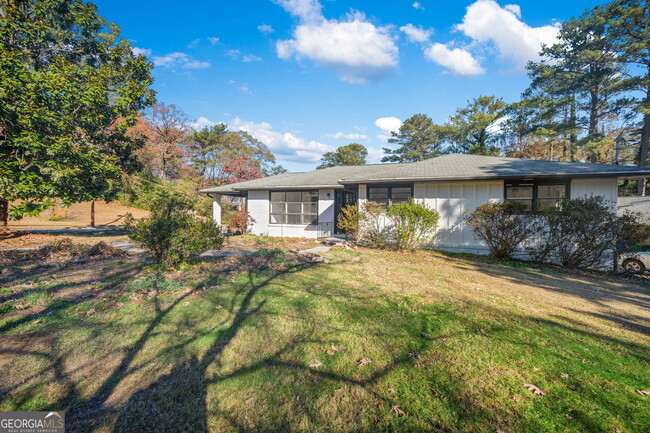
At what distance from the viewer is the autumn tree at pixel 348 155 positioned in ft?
126

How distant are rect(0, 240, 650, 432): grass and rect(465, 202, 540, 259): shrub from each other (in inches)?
115

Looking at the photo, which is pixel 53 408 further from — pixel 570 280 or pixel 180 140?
pixel 180 140

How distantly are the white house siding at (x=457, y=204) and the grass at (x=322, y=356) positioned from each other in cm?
442

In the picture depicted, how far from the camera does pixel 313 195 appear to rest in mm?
13617

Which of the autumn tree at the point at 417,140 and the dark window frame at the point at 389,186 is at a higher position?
the autumn tree at the point at 417,140

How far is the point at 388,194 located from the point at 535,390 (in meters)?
9.23

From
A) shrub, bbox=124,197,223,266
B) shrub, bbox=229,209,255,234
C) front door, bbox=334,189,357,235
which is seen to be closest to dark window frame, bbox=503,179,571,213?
front door, bbox=334,189,357,235

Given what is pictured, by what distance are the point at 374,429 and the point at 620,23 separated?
2563 centimetres

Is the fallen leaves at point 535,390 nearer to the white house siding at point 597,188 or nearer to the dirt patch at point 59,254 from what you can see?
the white house siding at point 597,188

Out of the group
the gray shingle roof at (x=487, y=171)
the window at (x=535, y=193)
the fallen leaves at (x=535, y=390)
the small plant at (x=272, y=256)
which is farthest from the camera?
the window at (x=535, y=193)

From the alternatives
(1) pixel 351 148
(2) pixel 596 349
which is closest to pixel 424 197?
(2) pixel 596 349

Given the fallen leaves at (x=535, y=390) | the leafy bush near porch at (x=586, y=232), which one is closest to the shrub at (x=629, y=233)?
the leafy bush near porch at (x=586, y=232)

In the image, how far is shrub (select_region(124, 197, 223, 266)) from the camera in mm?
5844

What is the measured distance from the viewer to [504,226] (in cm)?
812
